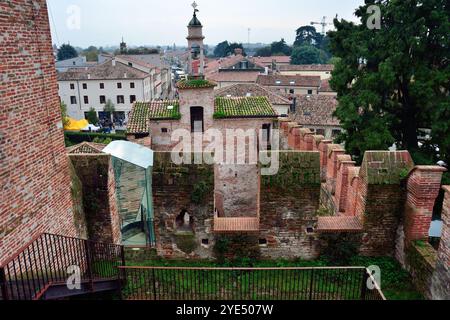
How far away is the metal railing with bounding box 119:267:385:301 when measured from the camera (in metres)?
8.60

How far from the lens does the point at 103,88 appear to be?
4812 centimetres

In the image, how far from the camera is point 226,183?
766 inches

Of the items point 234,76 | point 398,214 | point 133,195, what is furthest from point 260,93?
point 234,76

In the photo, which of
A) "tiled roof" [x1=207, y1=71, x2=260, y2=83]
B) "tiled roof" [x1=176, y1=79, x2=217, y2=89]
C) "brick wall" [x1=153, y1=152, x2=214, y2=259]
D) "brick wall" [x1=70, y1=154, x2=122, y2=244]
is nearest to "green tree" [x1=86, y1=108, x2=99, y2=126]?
"tiled roof" [x1=207, y1=71, x2=260, y2=83]

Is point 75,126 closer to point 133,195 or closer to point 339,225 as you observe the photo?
point 133,195

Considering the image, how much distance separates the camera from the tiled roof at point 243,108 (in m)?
19.8

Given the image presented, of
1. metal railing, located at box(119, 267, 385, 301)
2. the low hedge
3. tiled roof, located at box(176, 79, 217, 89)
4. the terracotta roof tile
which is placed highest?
tiled roof, located at box(176, 79, 217, 89)

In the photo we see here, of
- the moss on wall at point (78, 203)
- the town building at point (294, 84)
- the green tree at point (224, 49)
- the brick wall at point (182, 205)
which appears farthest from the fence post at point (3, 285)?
the green tree at point (224, 49)

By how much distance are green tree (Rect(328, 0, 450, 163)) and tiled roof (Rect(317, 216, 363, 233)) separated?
6.84 metres

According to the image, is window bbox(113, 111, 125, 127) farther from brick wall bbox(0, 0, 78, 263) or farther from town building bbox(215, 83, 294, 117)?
brick wall bbox(0, 0, 78, 263)

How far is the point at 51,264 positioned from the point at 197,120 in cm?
1289

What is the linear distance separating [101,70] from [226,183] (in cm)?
3591
